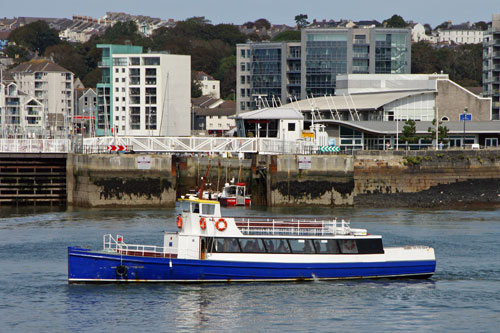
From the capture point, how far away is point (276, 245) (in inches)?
1575

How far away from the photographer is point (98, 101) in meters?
141

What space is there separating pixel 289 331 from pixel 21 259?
56.9 feet

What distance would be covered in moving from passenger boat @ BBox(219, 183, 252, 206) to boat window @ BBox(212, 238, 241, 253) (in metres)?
27.6

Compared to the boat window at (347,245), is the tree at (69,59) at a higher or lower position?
higher

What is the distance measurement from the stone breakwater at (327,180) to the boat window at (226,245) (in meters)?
28.5

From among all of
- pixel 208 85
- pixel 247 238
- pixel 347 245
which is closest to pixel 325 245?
pixel 347 245

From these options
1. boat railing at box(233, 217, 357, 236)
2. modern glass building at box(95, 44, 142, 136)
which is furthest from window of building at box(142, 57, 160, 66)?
boat railing at box(233, 217, 357, 236)

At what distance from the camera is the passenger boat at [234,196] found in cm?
6762

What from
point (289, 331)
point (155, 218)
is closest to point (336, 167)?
point (155, 218)

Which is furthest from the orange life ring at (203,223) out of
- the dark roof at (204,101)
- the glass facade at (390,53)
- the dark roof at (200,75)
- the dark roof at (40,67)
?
the dark roof at (200,75)

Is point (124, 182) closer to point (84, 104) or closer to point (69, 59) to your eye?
point (84, 104)

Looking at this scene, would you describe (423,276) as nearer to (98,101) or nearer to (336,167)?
(336,167)

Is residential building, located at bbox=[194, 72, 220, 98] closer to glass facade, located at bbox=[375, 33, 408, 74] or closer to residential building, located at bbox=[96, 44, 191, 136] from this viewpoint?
residential building, located at bbox=[96, 44, 191, 136]

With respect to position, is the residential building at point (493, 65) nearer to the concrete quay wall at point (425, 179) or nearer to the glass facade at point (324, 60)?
the glass facade at point (324, 60)
